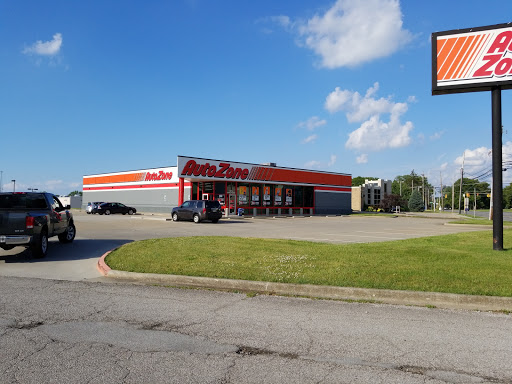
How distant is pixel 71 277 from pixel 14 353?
5.03m

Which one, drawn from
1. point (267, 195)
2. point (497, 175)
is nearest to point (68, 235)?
point (497, 175)

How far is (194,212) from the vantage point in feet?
100

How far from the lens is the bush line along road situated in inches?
161

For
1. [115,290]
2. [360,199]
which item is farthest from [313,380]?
[360,199]

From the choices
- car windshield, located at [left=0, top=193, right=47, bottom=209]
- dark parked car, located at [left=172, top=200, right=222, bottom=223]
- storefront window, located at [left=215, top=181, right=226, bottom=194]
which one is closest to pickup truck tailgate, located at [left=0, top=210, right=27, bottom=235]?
car windshield, located at [left=0, top=193, right=47, bottom=209]

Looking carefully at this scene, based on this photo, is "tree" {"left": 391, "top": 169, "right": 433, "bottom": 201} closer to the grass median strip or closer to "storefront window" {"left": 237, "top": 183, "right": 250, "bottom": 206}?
"storefront window" {"left": 237, "top": 183, "right": 250, "bottom": 206}

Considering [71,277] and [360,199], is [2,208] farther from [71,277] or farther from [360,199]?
[360,199]

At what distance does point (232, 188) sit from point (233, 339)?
39731 mm

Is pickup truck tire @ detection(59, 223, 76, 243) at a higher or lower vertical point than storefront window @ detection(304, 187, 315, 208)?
lower

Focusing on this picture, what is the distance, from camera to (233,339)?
5.08m

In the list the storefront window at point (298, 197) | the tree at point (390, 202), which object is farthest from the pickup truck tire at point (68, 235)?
the tree at point (390, 202)

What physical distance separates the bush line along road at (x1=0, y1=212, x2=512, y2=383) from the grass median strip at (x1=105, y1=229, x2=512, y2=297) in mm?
916

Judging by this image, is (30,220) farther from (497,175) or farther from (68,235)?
(497,175)

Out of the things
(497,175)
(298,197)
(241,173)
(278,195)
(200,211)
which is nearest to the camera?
(497,175)
